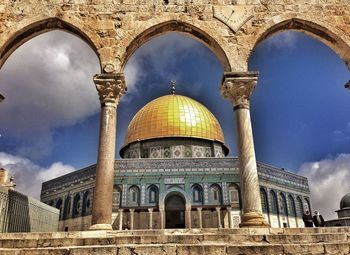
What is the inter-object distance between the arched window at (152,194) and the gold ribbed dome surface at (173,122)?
525cm

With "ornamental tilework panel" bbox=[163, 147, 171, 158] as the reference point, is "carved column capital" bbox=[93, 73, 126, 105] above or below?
below

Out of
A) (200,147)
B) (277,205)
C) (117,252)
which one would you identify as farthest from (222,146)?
(117,252)

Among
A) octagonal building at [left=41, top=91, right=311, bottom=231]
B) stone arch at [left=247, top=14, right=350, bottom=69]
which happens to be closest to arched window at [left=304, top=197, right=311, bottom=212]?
octagonal building at [left=41, top=91, right=311, bottom=231]

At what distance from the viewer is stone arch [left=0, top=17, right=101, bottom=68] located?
26.9 feet

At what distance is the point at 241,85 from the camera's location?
7.88m

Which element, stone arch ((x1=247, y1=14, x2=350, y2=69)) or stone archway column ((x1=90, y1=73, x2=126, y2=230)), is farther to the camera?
stone arch ((x1=247, y1=14, x2=350, y2=69))

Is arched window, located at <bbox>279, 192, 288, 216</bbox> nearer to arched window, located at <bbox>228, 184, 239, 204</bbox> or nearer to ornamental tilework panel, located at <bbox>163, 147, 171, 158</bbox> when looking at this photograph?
arched window, located at <bbox>228, 184, 239, 204</bbox>

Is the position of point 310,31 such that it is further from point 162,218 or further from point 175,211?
point 175,211

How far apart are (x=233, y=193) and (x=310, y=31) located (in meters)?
17.4

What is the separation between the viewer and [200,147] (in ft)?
95.0

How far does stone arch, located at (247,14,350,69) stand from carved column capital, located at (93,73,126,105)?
3.29m

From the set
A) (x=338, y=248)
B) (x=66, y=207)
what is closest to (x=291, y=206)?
(x=66, y=207)

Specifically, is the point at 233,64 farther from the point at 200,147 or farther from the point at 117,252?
the point at 200,147

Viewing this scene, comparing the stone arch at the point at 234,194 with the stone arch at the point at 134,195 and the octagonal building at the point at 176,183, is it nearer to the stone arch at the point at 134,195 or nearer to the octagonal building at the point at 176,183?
the octagonal building at the point at 176,183
